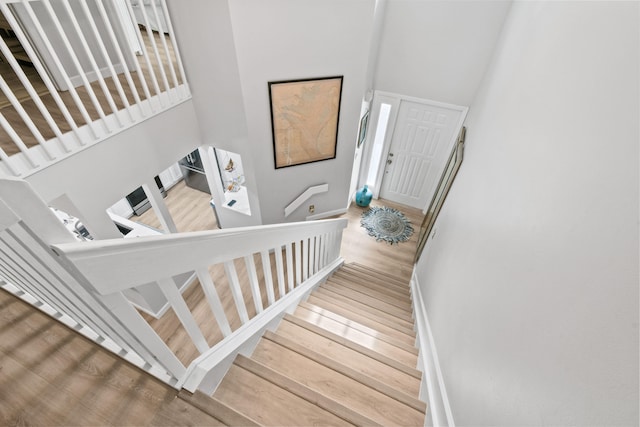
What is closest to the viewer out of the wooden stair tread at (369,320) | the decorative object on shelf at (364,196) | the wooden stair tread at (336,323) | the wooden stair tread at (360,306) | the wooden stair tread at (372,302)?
the wooden stair tread at (336,323)

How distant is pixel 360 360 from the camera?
1906 millimetres

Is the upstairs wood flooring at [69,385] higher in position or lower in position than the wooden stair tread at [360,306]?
higher

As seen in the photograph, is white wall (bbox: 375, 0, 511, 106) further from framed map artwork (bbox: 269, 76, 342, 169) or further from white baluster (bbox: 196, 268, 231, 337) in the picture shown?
white baluster (bbox: 196, 268, 231, 337)

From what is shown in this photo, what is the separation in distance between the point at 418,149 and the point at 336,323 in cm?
325

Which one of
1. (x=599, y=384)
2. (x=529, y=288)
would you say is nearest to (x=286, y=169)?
(x=529, y=288)

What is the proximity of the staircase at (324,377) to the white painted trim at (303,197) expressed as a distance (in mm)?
1774

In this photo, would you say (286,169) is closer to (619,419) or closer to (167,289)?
(167,289)

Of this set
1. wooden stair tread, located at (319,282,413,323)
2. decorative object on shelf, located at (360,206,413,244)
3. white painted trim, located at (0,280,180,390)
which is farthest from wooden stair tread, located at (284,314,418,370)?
decorative object on shelf, located at (360,206,413,244)

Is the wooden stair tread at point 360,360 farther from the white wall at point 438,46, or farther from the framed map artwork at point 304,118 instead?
the white wall at point 438,46

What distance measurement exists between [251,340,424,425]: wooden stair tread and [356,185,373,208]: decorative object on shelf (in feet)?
12.0

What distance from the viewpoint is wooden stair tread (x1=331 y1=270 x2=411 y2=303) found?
3.39m

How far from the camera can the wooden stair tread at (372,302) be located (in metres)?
2.93

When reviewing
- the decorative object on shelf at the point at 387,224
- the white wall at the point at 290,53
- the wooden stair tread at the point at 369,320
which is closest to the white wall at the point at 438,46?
the white wall at the point at 290,53

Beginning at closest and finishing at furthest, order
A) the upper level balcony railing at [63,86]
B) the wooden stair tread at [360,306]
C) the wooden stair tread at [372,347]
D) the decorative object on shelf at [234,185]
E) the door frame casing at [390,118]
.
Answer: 1. the upper level balcony railing at [63,86]
2. the wooden stair tread at [372,347]
3. the wooden stair tread at [360,306]
4. the door frame casing at [390,118]
5. the decorative object on shelf at [234,185]
